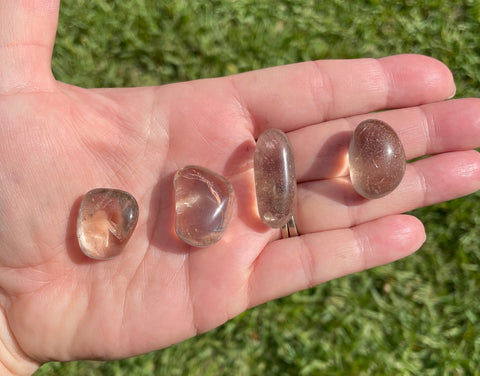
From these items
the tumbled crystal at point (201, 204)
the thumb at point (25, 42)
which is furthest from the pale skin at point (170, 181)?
the tumbled crystal at point (201, 204)

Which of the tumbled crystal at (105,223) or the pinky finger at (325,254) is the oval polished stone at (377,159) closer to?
the pinky finger at (325,254)

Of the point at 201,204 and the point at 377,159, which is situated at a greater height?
the point at 377,159

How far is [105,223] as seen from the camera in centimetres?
256

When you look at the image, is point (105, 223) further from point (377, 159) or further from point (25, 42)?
point (377, 159)

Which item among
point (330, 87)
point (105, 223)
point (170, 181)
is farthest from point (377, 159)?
point (105, 223)

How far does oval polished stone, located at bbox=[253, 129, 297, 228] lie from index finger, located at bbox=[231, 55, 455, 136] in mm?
267

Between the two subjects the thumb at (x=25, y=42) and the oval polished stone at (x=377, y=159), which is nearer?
the thumb at (x=25, y=42)

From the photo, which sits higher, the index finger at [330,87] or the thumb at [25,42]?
the thumb at [25,42]

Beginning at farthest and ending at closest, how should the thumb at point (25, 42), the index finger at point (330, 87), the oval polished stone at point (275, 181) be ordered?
the index finger at point (330, 87) → the oval polished stone at point (275, 181) → the thumb at point (25, 42)

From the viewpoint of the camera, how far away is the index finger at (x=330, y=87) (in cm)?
281

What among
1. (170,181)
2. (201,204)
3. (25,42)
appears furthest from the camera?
(170,181)

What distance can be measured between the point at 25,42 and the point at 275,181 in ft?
4.95

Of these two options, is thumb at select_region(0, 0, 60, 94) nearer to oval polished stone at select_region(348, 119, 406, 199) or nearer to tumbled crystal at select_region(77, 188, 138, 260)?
tumbled crystal at select_region(77, 188, 138, 260)

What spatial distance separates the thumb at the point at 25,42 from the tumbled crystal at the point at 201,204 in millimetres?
939
